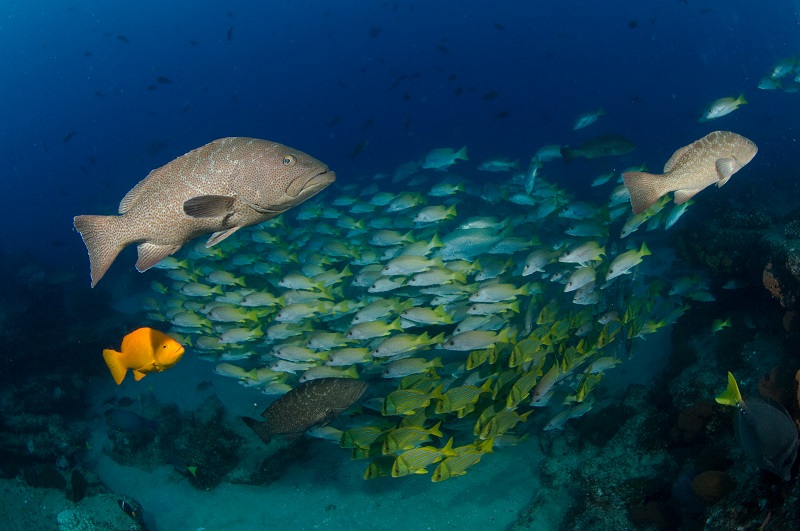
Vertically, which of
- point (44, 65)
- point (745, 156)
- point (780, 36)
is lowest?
point (780, 36)

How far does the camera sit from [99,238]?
268 centimetres

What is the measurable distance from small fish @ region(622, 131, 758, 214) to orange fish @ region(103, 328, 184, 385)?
4360 mm

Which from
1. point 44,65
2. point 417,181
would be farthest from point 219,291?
point 44,65

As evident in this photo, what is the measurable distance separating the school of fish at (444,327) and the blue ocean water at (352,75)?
41.8m

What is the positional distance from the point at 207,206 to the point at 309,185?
59cm

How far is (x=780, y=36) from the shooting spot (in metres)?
90.1

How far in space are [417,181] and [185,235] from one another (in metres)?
11.5

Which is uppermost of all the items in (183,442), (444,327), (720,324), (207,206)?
(207,206)

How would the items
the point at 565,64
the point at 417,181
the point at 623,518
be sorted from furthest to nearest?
1. the point at 565,64
2. the point at 417,181
3. the point at 623,518

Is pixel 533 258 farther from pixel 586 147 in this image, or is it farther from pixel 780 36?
pixel 780 36

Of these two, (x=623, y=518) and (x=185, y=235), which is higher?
(x=185, y=235)

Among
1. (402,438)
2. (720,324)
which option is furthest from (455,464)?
(720,324)

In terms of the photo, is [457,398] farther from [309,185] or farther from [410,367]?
[309,185]

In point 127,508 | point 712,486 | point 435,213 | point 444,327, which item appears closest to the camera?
point 712,486
